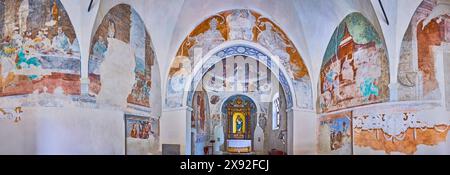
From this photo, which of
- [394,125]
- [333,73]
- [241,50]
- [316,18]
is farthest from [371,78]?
[241,50]

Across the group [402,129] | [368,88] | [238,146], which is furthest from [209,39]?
[238,146]

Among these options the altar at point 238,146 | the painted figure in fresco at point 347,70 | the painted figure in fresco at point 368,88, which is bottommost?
the altar at point 238,146

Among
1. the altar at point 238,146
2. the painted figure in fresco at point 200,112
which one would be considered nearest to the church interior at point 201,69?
the painted figure in fresco at point 200,112

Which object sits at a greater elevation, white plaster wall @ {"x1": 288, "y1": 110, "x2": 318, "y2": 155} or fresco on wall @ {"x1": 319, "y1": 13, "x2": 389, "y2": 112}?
fresco on wall @ {"x1": 319, "y1": 13, "x2": 389, "y2": 112}

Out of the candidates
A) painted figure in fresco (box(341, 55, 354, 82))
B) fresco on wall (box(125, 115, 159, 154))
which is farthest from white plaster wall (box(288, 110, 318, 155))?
fresco on wall (box(125, 115, 159, 154))

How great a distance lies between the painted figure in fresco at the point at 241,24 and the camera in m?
13.6

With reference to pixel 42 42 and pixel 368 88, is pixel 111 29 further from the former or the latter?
pixel 368 88

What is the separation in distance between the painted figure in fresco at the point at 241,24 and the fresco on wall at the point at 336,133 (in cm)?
418

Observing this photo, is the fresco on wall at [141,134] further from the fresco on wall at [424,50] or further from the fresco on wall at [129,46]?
the fresco on wall at [424,50]

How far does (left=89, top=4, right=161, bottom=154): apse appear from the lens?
8.91 meters

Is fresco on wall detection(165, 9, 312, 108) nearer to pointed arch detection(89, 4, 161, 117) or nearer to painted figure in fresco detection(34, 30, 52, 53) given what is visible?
pointed arch detection(89, 4, 161, 117)

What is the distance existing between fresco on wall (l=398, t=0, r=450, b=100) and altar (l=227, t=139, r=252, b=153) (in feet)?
61.2

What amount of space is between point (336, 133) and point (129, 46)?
6835 millimetres

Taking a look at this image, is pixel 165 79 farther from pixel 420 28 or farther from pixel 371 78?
pixel 420 28
